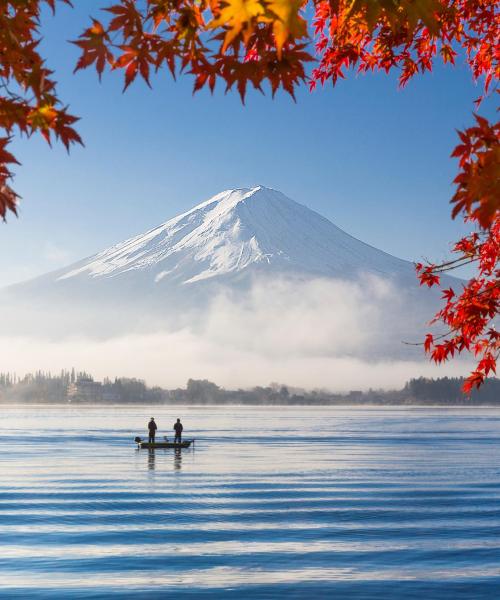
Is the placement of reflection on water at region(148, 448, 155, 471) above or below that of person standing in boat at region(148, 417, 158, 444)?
below

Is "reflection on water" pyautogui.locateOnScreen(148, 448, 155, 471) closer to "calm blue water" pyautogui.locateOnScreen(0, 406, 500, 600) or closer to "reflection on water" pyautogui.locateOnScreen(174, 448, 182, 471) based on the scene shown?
"calm blue water" pyautogui.locateOnScreen(0, 406, 500, 600)

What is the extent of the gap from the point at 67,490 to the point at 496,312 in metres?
28.9

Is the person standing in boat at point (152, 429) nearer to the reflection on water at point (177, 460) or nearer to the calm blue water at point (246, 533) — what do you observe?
the reflection on water at point (177, 460)

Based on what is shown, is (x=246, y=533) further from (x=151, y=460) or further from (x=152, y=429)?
(x=152, y=429)

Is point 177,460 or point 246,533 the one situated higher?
point 246,533

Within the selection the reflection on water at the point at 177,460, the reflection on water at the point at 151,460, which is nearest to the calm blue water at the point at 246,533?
the reflection on water at the point at 177,460

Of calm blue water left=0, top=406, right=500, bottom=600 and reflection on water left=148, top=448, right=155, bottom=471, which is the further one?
reflection on water left=148, top=448, right=155, bottom=471

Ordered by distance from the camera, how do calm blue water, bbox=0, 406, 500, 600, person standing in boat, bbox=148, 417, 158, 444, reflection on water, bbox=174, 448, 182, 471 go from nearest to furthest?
calm blue water, bbox=0, 406, 500, 600 → reflection on water, bbox=174, 448, 182, 471 → person standing in boat, bbox=148, 417, 158, 444

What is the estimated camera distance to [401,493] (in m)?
35.9

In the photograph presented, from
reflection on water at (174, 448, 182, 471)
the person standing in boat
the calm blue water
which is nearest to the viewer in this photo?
the calm blue water

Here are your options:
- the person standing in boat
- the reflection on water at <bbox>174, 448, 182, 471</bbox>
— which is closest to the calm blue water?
the reflection on water at <bbox>174, 448, 182, 471</bbox>

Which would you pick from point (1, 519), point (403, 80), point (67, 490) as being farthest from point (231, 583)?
point (67, 490)

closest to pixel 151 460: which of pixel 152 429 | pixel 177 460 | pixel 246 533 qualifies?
pixel 177 460

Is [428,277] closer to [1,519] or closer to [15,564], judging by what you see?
[15,564]
